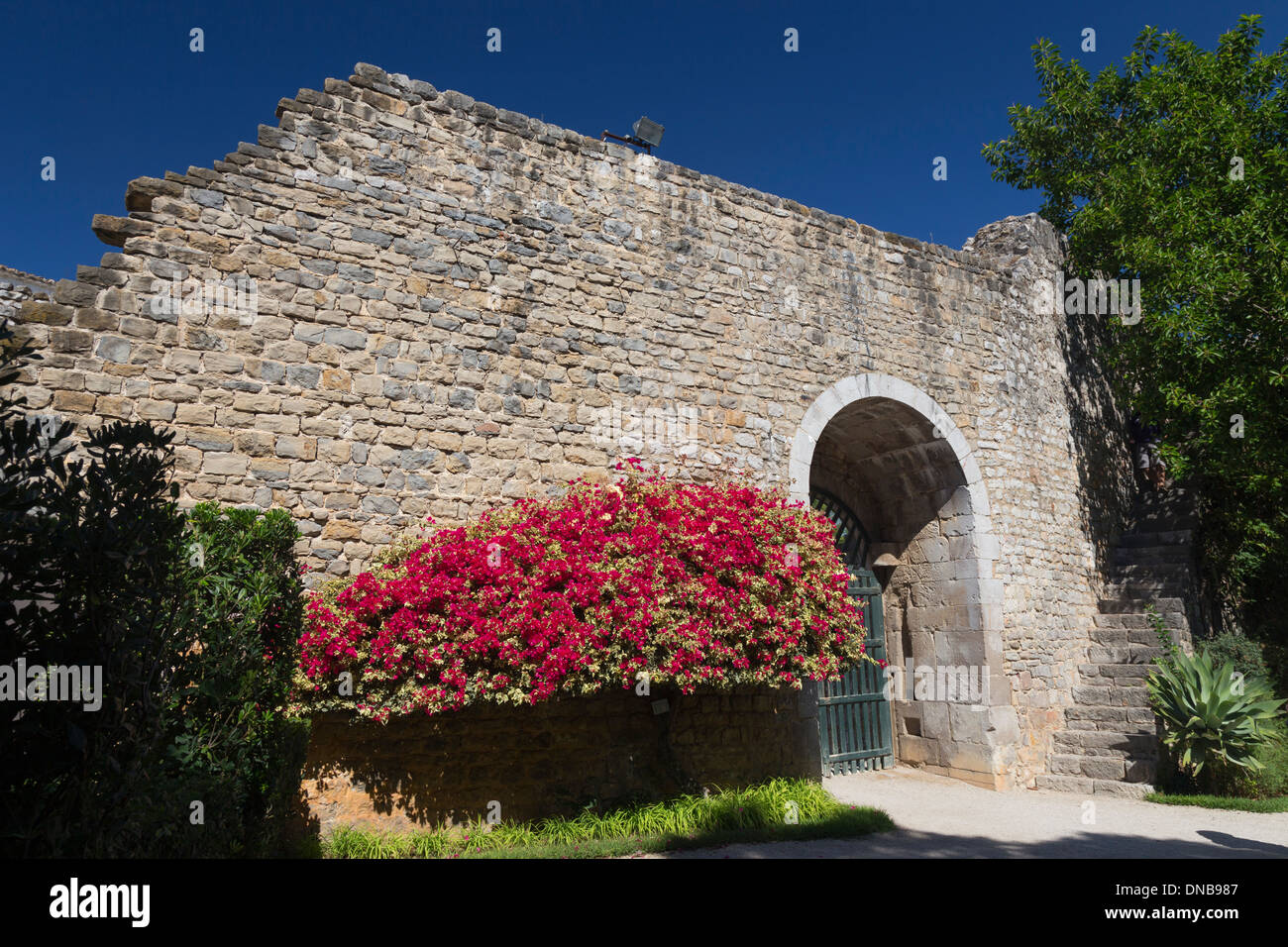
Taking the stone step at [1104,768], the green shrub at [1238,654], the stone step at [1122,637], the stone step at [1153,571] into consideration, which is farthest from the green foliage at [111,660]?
the stone step at [1153,571]

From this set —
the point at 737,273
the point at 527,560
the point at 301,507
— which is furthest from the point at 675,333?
the point at 301,507

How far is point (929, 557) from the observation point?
366 inches

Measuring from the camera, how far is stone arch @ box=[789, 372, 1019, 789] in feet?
28.0

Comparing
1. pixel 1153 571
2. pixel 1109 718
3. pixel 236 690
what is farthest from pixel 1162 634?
pixel 236 690

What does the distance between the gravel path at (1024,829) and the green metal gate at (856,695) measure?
462 millimetres

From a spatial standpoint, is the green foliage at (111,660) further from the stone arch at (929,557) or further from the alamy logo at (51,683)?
the stone arch at (929,557)

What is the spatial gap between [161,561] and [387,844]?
280cm

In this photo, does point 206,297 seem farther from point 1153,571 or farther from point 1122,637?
point 1153,571

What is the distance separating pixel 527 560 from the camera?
531cm

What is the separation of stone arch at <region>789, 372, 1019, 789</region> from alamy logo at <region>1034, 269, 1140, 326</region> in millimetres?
2861

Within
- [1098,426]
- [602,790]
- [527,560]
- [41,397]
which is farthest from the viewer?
[1098,426]
